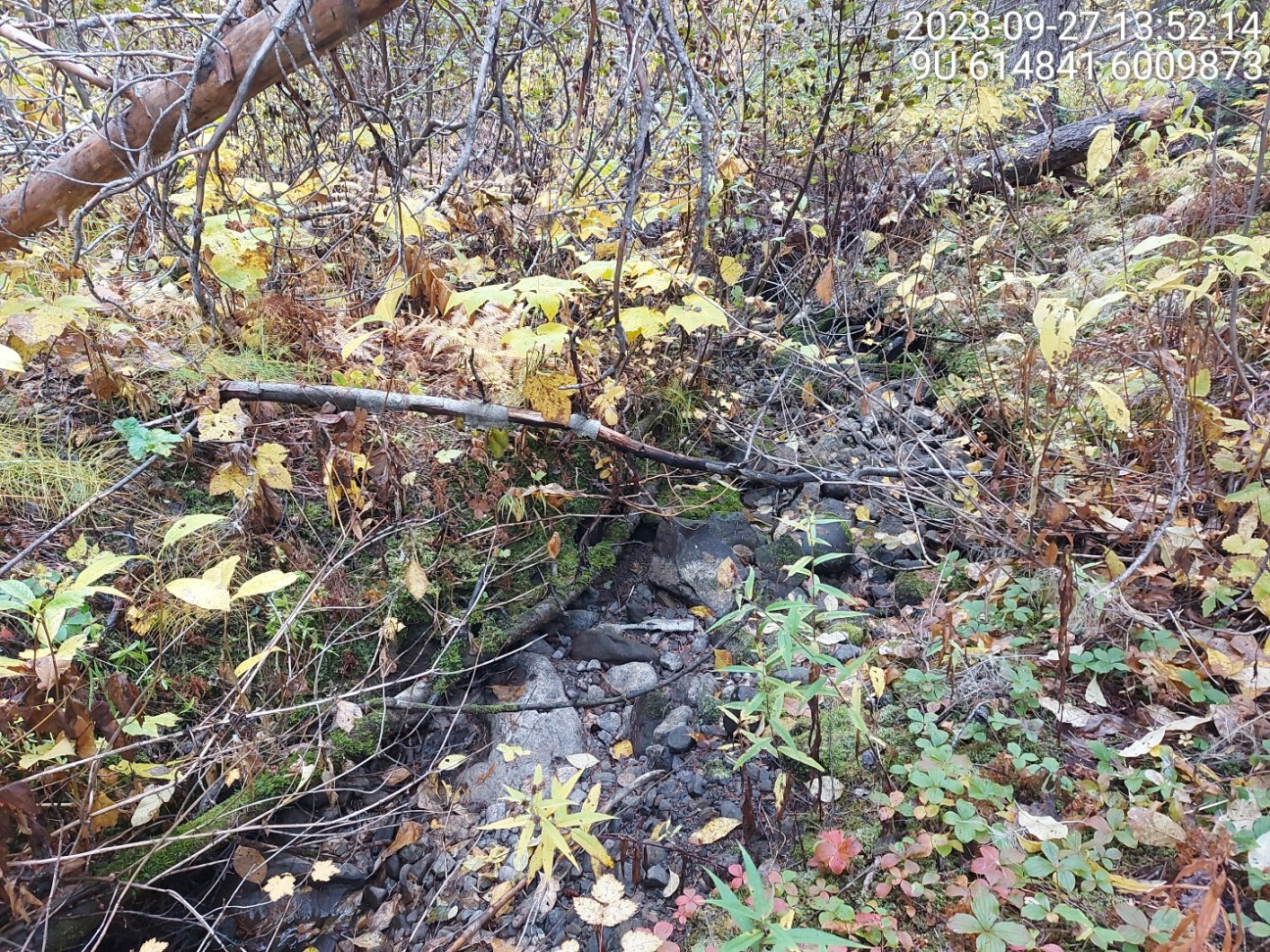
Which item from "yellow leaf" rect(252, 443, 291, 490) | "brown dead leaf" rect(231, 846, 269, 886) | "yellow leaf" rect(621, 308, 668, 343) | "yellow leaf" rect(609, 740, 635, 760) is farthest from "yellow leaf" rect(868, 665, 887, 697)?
"yellow leaf" rect(252, 443, 291, 490)

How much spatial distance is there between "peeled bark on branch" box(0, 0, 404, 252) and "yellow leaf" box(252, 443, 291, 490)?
0.94 m

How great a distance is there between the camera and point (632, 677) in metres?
2.56

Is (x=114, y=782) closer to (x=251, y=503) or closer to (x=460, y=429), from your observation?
(x=251, y=503)

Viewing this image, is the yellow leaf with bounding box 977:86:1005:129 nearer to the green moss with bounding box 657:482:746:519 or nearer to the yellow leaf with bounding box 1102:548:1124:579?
the green moss with bounding box 657:482:746:519

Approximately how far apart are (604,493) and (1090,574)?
185 cm

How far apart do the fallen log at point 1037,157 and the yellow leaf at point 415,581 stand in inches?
148

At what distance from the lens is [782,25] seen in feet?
12.8

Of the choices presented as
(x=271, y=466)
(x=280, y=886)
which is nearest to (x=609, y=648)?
(x=280, y=886)

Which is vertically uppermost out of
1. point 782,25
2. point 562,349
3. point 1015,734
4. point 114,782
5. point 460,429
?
point 782,25

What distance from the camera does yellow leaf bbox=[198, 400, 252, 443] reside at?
2281 millimetres

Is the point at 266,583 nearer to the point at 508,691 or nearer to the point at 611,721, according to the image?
the point at 508,691

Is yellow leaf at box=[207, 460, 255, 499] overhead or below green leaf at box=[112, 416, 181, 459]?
below

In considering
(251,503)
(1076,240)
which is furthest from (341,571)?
(1076,240)

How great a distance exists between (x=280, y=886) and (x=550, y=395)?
1795mm
